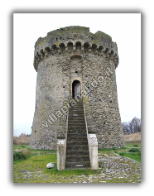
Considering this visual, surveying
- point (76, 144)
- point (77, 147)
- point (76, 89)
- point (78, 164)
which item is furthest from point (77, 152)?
point (76, 89)

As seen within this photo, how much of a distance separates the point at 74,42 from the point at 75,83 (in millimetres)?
3258

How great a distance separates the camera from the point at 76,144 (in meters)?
6.70

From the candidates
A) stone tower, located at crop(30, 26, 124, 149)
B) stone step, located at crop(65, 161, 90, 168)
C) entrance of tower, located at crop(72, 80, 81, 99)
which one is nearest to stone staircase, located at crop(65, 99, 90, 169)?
stone step, located at crop(65, 161, 90, 168)

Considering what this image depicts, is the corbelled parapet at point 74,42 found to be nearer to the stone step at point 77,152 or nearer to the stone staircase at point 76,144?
the stone staircase at point 76,144

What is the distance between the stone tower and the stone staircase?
300cm

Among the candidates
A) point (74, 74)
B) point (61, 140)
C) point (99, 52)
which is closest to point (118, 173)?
point (61, 140)

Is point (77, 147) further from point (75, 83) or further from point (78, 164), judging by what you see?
point (75, 83)

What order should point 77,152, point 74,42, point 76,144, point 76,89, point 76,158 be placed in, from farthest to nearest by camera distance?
point 76,89, point 74,42, point 76,144, point 77,152, point 76,158

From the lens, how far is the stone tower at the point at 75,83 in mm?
11477

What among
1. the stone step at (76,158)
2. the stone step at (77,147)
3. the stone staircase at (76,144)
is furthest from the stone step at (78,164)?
the stone step at (77,147)

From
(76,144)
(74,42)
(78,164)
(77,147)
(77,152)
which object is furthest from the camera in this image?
(74,42)

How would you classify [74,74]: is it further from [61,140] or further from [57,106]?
[61,140]

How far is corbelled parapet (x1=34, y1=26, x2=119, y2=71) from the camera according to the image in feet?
40.2

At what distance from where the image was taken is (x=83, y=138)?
6965mm
